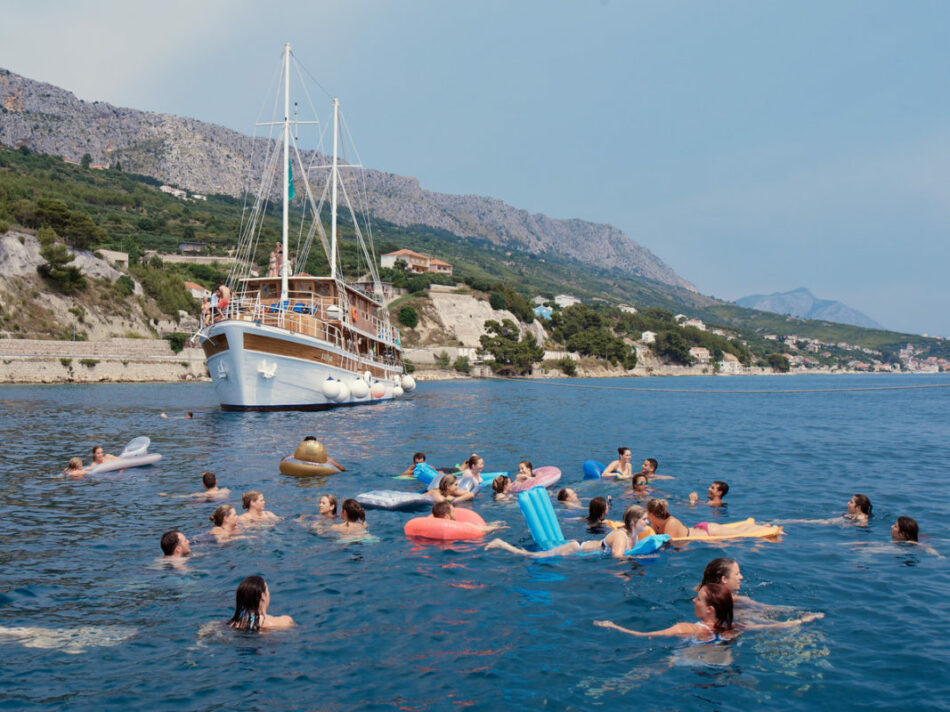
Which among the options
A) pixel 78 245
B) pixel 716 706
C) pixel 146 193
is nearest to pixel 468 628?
pixel 716 706

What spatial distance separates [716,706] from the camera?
549 cm

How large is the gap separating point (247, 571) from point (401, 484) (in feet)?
23.6


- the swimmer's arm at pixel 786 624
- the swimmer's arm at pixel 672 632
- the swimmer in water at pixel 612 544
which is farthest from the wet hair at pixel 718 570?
the swimmer in water at pixel 612 544

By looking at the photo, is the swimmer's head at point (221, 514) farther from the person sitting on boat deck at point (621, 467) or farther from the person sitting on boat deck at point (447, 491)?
the person sitting on boat deck at point (621, 467)

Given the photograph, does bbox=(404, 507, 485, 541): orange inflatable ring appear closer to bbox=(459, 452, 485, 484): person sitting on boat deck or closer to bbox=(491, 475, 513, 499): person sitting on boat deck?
bbox=(491, 475, 513, 499): person sitting on boat deck

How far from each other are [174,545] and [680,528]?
8.32m

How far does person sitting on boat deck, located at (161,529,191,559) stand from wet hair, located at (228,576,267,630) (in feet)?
9.67

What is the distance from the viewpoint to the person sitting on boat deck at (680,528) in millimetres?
10656

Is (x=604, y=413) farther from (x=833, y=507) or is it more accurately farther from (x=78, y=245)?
(x=78, y=245)

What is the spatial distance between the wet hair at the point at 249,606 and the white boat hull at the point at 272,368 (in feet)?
82.5

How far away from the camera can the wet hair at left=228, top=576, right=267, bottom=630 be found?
6.84 m

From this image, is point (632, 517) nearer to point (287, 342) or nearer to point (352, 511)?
point (352, 511)

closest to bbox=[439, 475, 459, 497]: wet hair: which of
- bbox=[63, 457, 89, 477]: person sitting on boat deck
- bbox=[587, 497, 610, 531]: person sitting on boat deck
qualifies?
bbox=[587, 497, 610, 531]: person sitting on boat deck

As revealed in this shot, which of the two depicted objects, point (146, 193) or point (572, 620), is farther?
point (146, 193)
